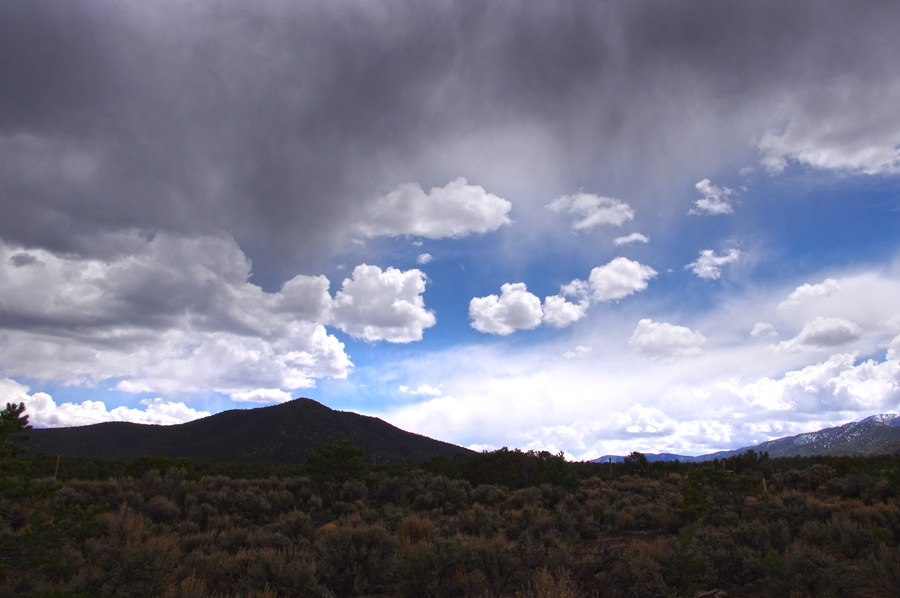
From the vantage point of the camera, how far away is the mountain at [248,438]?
236 feet

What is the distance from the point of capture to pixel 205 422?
91500 mm

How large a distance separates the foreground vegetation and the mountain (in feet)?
168

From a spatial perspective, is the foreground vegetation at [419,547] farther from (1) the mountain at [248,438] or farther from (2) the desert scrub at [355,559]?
(1) the mountain at [248,438]

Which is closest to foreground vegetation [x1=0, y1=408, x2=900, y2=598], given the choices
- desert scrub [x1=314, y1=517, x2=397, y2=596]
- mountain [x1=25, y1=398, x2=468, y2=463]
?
desert scrub [x1=314, y1=517, x2=397, y2=596]

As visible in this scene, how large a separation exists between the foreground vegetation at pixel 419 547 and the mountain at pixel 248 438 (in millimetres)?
51336

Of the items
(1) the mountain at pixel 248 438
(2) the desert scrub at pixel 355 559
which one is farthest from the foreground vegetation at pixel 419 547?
(1) the mountain at pixel 248 438

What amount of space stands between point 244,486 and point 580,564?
17410mm

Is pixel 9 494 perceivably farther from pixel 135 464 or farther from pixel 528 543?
pixel 135 464

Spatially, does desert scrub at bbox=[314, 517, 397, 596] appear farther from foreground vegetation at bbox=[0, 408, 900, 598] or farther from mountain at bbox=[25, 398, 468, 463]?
mountain at bbox=[25, 398, 468, 463]

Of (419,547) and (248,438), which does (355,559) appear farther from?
(248,438)

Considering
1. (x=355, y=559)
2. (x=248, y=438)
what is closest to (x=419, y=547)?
(x=355, y=559)

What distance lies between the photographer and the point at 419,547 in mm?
9586

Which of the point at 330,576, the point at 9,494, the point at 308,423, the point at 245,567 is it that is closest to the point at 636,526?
the point at 330,576

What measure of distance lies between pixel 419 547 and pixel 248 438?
8115 centimetres
